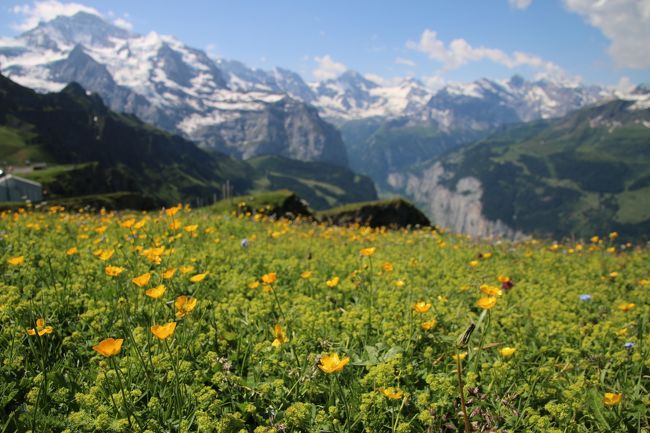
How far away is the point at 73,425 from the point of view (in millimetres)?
2838

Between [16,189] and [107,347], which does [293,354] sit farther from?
[16,189]

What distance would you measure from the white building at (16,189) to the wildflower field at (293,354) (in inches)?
3378

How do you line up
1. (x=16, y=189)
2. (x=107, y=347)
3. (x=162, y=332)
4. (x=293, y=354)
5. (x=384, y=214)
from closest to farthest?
(x=107, y=347) → (x=162, y=332) → (x=293, y=354) → (x=384, y=214) → (x=16, y=189)

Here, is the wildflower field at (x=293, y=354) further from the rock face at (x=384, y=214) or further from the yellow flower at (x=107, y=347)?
the rock face at (x=384, y=214)

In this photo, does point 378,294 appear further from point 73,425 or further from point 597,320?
point 73,425

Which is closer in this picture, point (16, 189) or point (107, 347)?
point (107, 347)

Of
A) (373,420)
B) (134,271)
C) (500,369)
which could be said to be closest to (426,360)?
(500,369)

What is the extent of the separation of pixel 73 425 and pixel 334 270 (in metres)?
4.91

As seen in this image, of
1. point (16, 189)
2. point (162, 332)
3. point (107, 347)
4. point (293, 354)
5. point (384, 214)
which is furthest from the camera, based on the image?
point (16, 189)

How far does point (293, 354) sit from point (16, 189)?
332 feet

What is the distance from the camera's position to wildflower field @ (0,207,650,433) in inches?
122

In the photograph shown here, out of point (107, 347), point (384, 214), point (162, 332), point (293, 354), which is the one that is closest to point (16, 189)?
point (384, 214)

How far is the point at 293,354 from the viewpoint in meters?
3.95

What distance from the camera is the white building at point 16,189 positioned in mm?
82188
